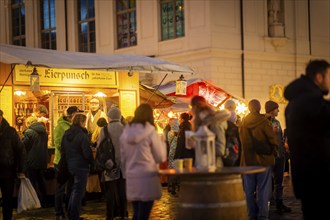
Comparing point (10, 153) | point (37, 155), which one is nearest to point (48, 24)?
point (37, 155)

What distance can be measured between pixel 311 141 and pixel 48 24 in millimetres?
28975

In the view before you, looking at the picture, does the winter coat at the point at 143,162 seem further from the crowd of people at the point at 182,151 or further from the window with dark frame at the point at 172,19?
the window with dark frame at the point at 172,19

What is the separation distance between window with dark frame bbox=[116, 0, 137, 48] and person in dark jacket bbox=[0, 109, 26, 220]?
19.4m

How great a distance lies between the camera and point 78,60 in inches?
631

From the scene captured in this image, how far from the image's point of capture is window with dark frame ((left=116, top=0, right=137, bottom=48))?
30.2m

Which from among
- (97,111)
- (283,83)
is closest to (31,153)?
(97,111)

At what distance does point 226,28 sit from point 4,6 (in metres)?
14.1

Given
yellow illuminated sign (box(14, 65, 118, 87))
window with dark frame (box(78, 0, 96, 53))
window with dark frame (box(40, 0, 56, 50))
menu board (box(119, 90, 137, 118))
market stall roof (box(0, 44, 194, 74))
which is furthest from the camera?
window with dark frame (box(40, 0, 56, 50))

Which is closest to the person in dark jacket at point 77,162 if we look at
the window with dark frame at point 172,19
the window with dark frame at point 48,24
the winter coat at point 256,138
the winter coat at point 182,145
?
the winter coat at point 256,138

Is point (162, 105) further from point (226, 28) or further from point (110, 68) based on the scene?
point (226, 28)

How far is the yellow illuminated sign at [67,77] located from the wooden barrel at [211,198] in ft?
29.0

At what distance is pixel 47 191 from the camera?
15.2 metres

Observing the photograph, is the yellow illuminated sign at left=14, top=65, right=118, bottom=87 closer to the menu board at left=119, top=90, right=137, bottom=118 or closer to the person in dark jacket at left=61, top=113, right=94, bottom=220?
the menu board at left=119, top=90, right=137, bottom=118

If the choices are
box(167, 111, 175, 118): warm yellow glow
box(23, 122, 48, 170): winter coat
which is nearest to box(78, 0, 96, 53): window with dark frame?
box(167, 111, 175, 118): warm yellow glow
